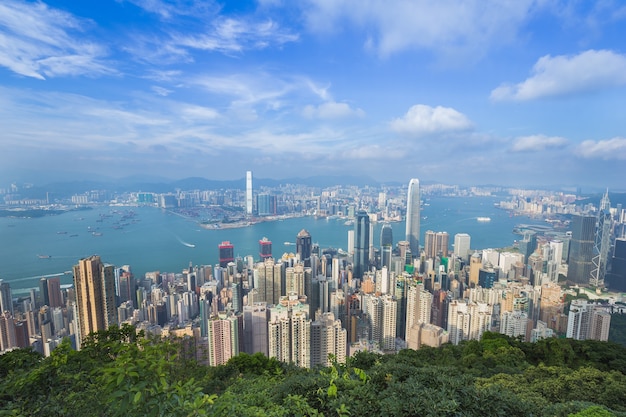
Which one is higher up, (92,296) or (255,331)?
(92,296)

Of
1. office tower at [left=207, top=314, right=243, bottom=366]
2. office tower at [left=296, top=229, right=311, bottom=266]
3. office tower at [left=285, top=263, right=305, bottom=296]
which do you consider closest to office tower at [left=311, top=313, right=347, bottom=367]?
office tower at [left=207, top=314, right=243, bottom=366]

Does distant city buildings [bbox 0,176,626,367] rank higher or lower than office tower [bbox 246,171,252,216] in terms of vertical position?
lower

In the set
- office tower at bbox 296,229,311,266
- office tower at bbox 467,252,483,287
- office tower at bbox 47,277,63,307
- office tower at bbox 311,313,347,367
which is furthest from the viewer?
office tower at bbox 296,229,311,266

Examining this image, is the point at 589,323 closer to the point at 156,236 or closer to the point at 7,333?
the point at 7,333

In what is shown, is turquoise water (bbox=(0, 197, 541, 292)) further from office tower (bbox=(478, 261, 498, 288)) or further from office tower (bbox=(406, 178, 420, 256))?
office tower (bbox=(478, 261, 498, 288))

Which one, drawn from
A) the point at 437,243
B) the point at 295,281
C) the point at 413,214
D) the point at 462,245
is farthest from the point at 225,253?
the point at 462,245

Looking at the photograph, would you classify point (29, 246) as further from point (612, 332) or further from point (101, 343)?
point (612, 332)

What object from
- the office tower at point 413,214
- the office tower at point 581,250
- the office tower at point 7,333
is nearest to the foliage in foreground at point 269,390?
the office tower at point 7,333
